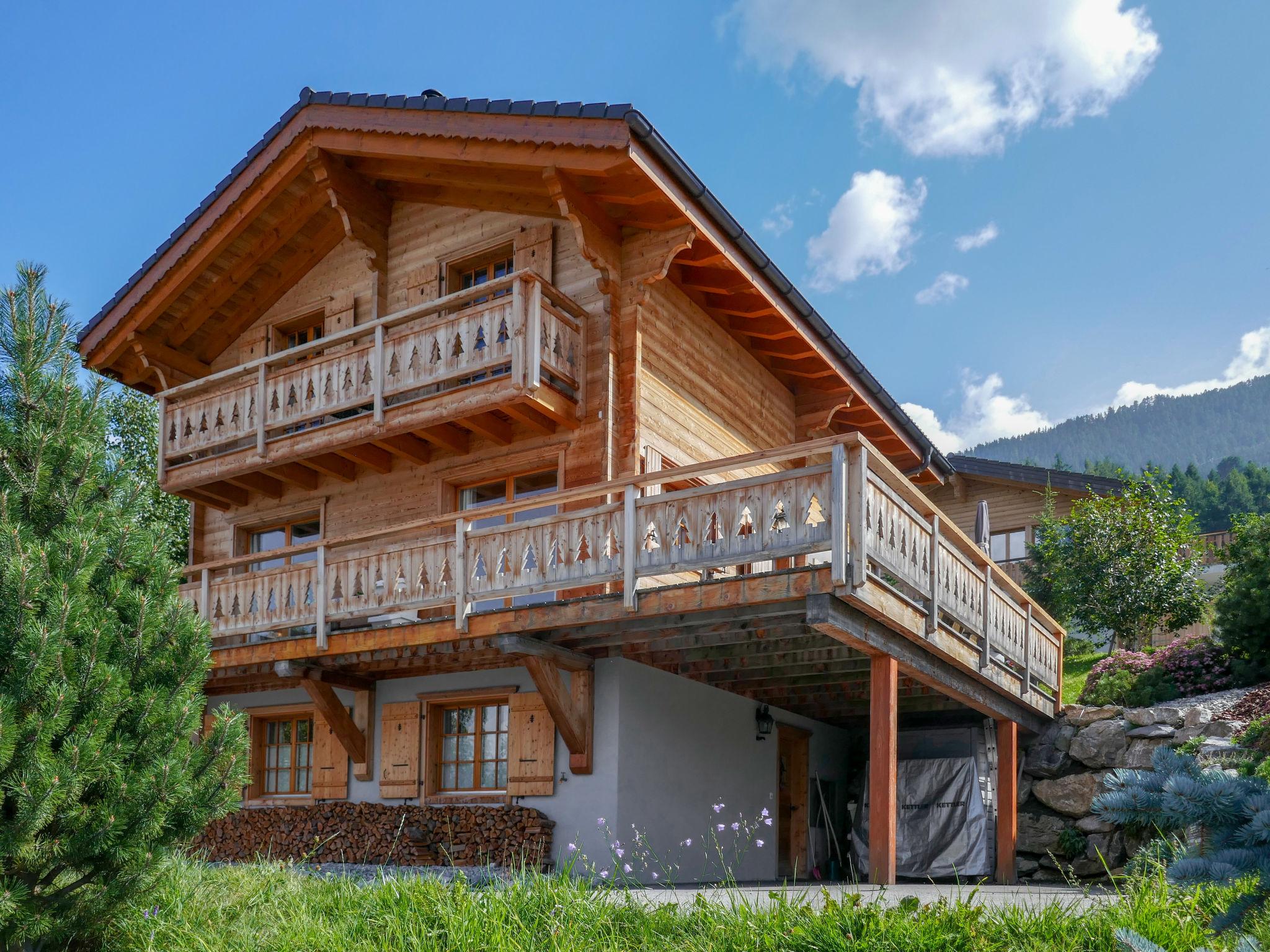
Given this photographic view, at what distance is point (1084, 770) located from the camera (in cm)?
1516

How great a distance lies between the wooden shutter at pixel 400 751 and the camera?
45.8ft

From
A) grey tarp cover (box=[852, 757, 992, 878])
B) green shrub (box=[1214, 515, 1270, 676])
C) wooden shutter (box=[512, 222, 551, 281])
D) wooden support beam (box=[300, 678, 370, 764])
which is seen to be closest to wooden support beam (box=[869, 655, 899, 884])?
grey tarp cover (box=[852, 757, 992, 878])

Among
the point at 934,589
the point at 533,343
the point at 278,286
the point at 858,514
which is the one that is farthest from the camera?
the point at 278,286

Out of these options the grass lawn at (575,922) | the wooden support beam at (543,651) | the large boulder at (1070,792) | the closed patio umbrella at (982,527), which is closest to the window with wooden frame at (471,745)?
the wooden support beam at (543,651)

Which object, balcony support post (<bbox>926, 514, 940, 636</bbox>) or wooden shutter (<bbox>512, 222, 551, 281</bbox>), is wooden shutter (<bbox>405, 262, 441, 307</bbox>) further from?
balcony support post (<bbox>926, 514, 940, 636</bbox>)

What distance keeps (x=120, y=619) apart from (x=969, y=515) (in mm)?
24252

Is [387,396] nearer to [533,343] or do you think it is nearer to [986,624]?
[533,343]

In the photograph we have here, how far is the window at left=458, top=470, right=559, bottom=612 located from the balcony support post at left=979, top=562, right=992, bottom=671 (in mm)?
4511

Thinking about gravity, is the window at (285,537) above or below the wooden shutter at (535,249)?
below

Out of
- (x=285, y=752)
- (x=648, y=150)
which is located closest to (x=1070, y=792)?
(x=648, y=150)

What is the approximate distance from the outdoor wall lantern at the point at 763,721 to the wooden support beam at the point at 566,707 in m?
3.01

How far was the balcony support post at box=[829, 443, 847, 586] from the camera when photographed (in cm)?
973

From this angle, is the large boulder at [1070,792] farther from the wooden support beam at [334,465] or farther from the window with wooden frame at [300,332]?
the window with wooden frame at [300,332]

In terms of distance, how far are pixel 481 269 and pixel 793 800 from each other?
789 cm
